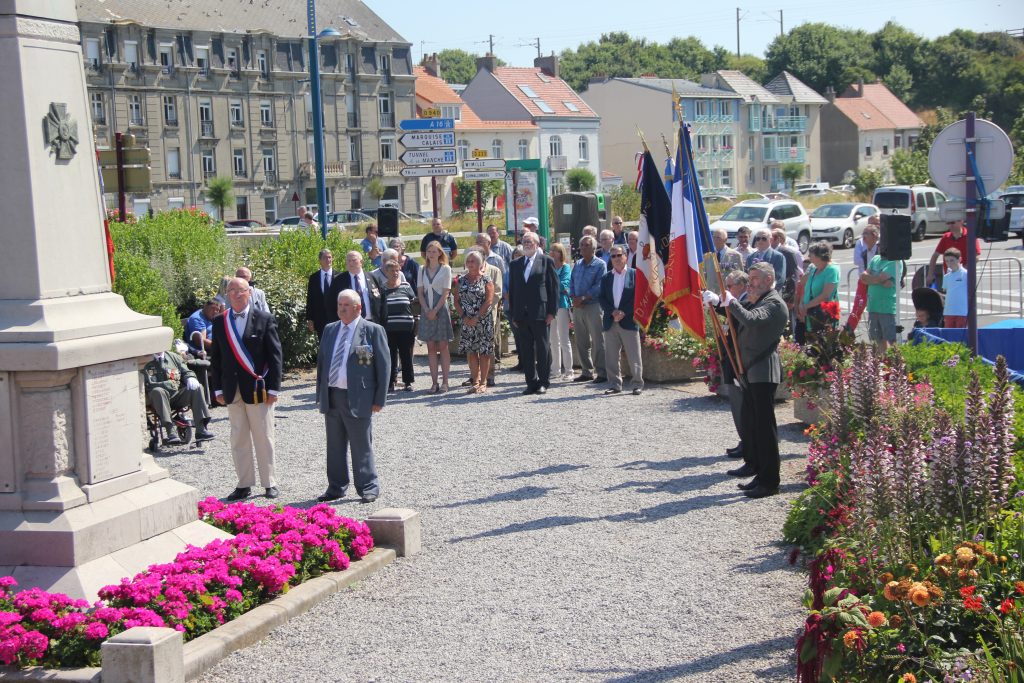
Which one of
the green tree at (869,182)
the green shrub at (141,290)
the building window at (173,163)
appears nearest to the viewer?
the green shrub at (141,290)

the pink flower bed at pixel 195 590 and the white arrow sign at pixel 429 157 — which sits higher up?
the white arrow sign at pixel 429 157

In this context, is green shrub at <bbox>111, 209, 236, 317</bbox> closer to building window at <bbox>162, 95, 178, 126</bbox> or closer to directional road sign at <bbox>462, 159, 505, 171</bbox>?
directional road sign at <bbox>462, 159, 505, 171</bbox>

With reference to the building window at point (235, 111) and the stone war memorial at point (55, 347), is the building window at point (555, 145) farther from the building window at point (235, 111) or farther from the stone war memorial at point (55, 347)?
the stone war memorial at point (55, 347)

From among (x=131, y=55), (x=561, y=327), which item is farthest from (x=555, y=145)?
(x=561, y=327)

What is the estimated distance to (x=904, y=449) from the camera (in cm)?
570

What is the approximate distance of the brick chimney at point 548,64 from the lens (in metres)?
86.8

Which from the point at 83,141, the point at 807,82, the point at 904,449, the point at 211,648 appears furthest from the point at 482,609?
the point at 807,82

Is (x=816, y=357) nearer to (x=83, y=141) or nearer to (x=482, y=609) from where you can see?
(x=482, y=609)

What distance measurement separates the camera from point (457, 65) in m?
120

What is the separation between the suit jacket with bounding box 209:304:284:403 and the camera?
9734 mm

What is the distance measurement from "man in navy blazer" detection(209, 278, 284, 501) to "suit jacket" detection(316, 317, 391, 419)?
48 cm


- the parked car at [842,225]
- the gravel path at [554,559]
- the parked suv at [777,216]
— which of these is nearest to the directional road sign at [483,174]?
the gravel path at [554,559]

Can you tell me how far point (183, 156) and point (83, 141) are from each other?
6491cm

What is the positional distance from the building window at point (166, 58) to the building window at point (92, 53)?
164 inches
